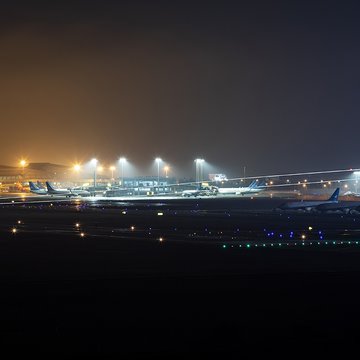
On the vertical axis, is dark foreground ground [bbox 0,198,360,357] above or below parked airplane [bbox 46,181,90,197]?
below

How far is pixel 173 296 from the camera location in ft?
62.5

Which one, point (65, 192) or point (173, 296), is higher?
point (65, 192)

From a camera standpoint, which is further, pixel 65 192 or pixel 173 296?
pixel 65 192

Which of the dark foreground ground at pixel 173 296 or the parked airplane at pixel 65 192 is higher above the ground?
the parked airplane at pixel 65 192

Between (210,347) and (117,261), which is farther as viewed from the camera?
(117,261)

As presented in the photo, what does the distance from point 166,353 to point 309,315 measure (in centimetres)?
503

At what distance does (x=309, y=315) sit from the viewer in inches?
643

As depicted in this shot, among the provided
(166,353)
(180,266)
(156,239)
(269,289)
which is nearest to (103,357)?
(166,353)

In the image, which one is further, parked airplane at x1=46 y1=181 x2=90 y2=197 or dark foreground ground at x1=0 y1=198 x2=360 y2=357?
parked airplane at x1=46 y1=181 x2=90 y2=197

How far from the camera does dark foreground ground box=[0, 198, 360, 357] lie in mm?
13914

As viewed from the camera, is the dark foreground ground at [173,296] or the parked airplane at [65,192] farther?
the parked airplane at [65,192]

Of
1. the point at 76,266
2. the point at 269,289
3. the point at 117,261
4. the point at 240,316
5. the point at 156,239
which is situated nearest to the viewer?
the point at 240,316

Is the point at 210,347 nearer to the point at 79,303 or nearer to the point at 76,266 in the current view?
the point at 79,303

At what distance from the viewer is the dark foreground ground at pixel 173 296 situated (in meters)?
13.9
